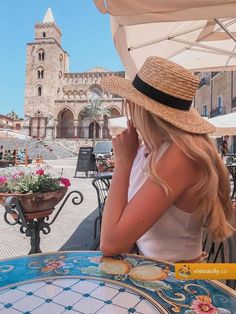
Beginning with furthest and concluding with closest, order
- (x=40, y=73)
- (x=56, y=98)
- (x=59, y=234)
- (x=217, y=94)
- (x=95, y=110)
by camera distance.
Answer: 1. (x=40, y=73)
2. (x=56, y=98)
3. (x=95, y=110)
4. (x=217, y=94)
5. (x=59, y=234)

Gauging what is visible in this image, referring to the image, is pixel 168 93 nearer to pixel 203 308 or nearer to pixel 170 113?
pixel 170 113

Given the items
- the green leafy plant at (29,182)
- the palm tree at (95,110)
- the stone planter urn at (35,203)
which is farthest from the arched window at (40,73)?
the stone planter urn at (35,203)

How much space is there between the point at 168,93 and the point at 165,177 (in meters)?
0.38

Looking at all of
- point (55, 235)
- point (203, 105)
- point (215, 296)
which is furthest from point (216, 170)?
point (203, 105)

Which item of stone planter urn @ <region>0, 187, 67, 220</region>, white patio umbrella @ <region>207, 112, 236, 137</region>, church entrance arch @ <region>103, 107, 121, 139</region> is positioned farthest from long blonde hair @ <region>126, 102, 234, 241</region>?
church entrance arch @ <region>103, 107, 121, 139</region>

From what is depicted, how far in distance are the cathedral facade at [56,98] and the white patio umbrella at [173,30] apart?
149 feet

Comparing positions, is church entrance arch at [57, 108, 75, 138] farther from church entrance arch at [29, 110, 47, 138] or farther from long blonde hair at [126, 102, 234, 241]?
long blonde hair at [126, 102, 234, 241]

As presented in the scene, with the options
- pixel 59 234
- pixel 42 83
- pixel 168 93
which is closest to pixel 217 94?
pixel 59 234

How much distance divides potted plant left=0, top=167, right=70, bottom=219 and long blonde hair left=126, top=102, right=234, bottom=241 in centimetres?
130

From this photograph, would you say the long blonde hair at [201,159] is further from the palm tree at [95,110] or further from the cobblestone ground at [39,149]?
the palm tree at [95,110]

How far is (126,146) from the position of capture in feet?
4.54

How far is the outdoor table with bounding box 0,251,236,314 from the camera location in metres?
0.86

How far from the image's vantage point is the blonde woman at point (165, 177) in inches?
44.9

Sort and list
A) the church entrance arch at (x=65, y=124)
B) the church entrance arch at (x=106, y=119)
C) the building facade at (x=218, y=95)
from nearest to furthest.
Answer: the building facade at (x=218, y=95)
the church entrance arch at (x=106, y=119)
the church entrance arch at (x=65, y=124)
